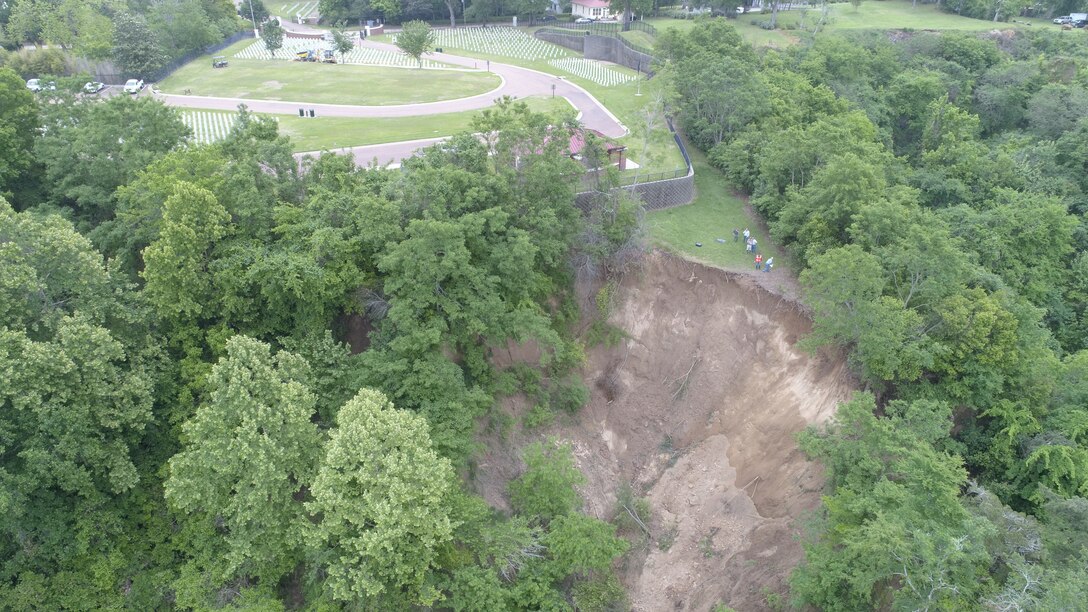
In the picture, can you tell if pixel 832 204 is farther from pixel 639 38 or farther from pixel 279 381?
pixel 639 38

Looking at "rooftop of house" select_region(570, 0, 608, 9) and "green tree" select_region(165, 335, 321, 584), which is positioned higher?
"rooftop of house" select_region(570, 0, 608, 9)

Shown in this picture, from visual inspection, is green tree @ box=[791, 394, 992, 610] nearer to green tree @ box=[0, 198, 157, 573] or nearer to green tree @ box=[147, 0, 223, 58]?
green tree @ box=[0, 198, 157, 573]

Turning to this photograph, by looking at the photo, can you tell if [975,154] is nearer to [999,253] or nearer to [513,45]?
[999,253]

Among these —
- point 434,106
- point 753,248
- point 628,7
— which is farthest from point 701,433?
point 628,7

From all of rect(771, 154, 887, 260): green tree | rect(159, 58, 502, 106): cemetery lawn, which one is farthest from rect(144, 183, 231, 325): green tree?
rect(159, 58, 502, 106): cemetery lawn

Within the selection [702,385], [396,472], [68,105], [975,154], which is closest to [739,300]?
[702,385]

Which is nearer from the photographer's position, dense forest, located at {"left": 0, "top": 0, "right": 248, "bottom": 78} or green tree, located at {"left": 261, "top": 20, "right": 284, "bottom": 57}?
dense forest, located at {"left": 0, "top": 0, "right": 248, "bottom": 78}

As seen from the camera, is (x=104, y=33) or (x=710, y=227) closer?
(x=710, y=227)
